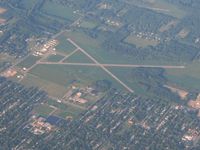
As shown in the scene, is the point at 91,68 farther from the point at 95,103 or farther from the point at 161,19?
the point at 161,19

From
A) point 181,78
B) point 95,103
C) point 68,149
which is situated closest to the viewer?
point 68,149

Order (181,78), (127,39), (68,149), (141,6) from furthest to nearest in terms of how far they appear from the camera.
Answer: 1. (141,6)
2. (127,39)
3. (181,78)
4. (68,149)

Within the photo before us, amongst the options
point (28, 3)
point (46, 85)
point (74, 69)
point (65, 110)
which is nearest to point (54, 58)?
point (74, 69)

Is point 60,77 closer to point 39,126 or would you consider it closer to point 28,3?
point 39,126

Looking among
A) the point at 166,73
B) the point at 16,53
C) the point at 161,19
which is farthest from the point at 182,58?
the point at 16,53

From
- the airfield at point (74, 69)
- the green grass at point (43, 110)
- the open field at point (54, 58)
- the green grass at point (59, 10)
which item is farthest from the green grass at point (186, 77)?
the green grass at point (59, 10)

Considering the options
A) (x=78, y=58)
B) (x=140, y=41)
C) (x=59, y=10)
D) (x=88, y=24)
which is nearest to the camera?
(x=78, y=58)

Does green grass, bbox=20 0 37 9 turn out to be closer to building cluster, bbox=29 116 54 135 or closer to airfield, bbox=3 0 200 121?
airfield, bbox=3 0 200 121
